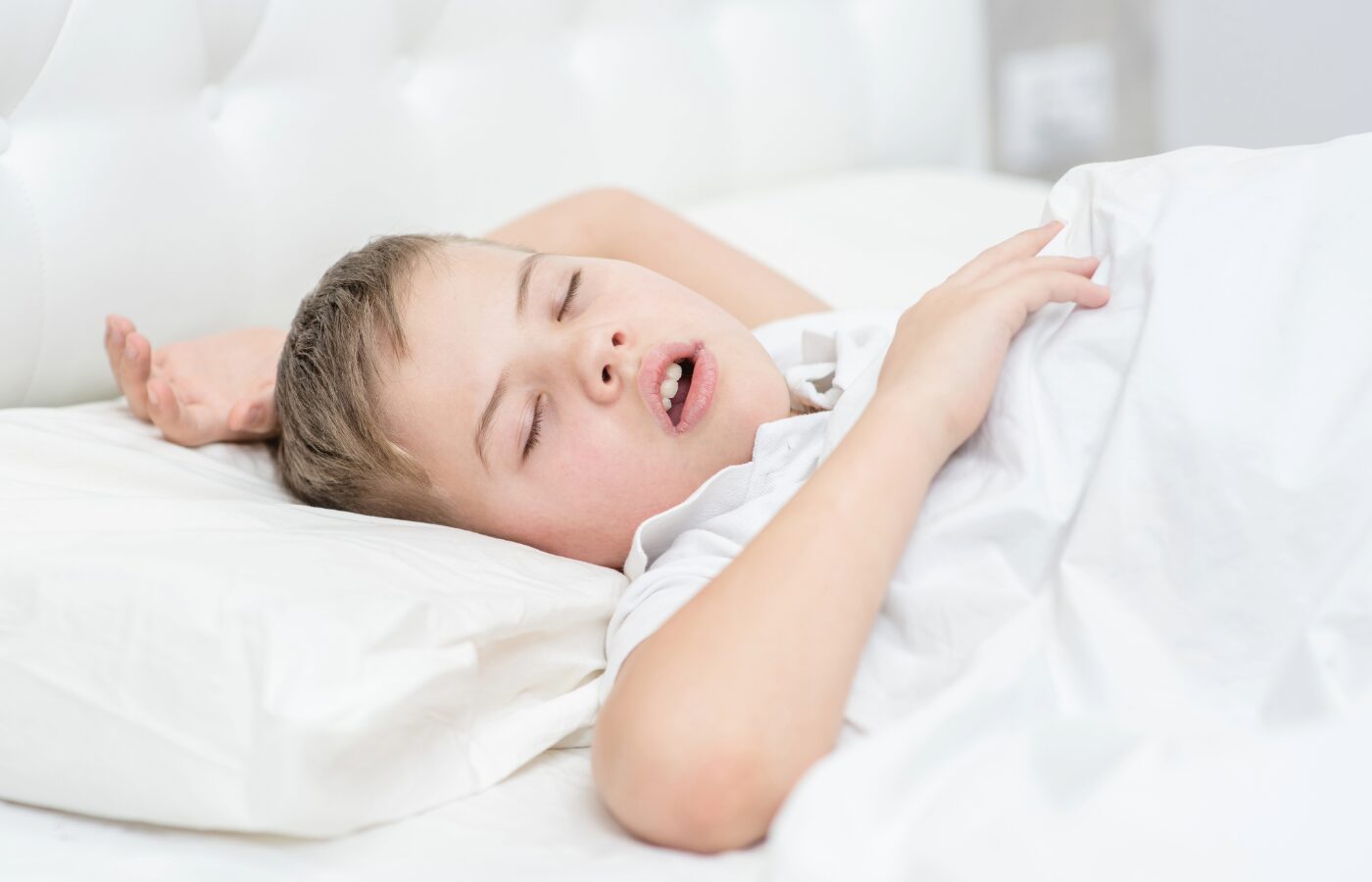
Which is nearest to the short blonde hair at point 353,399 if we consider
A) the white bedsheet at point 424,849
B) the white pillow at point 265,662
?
the white pillow at point 265,662

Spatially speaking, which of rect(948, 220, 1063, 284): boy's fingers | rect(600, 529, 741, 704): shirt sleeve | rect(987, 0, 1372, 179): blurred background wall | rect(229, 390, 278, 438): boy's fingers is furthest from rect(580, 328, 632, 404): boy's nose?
rect(987, 0, 1372, 179): blurred background wall

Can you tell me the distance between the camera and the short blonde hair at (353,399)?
0.99 m

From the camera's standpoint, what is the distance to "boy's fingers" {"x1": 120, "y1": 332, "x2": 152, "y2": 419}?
1.08 meters

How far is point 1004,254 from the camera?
88 cm

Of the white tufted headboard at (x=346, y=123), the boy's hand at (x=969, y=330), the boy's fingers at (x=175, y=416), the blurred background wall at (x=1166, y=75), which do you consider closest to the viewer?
the boy's hand at (x=969, y=330)

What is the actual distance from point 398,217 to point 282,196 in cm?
15

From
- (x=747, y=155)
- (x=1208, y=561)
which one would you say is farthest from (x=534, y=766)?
(x=747, y=155)

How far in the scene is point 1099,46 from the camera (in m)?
2.75

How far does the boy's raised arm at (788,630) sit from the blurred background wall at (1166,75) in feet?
6.02

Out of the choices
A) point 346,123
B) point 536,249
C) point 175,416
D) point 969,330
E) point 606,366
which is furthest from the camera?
point 346,123

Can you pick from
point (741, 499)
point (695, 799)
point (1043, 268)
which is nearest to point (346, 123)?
point (741, 499)

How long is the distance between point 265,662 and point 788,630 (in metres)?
0.29

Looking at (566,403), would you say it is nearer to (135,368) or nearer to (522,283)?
(522,283)

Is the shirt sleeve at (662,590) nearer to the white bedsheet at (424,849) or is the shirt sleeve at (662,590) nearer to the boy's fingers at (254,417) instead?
the white bedsheet at (424,849)
